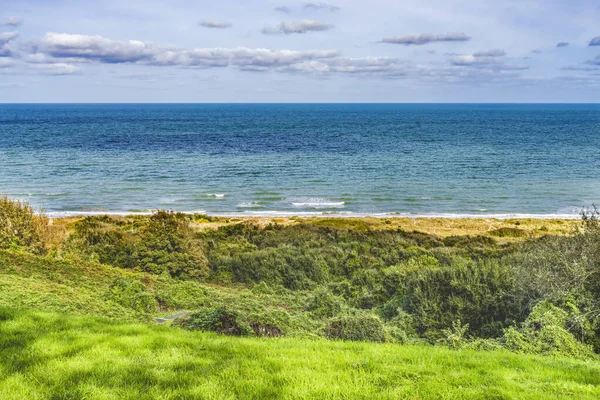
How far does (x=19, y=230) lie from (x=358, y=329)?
47.5 ft

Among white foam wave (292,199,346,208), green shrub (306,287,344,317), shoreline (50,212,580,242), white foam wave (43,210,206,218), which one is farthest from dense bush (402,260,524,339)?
white foam wave (292,199,346,208)

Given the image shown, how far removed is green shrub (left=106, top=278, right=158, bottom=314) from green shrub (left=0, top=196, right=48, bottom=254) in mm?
7133

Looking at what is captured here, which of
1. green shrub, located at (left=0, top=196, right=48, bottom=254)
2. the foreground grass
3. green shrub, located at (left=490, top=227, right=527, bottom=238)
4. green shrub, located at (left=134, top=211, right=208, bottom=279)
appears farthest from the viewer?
green shrub, located at (left=490, top=227, right=527, bottom=238)

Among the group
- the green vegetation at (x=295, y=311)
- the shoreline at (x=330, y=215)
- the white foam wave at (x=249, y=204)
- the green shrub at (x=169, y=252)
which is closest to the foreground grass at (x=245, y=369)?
the green vegetation at (x=295, y=311)

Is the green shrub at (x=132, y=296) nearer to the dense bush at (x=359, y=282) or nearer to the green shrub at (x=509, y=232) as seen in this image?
the dense bush at (x=359, y=282)

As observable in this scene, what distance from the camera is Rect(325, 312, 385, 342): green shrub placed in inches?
370

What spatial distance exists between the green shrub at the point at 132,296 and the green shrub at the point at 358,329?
15.0 ft

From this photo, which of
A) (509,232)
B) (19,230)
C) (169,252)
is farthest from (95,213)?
(509,232)

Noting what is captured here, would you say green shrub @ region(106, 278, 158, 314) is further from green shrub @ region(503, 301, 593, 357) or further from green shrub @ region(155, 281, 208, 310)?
green shrub @ region(503, 301, 593, 357)

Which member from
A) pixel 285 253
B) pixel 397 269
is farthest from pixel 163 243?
pixel 397 269

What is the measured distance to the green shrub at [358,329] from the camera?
9391mm

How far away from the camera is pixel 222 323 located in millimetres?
8680

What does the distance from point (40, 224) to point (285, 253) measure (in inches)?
390

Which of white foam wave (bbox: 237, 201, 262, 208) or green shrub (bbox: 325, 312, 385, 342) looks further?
white foam wave (bbox: 237, 201, 262, 208)
